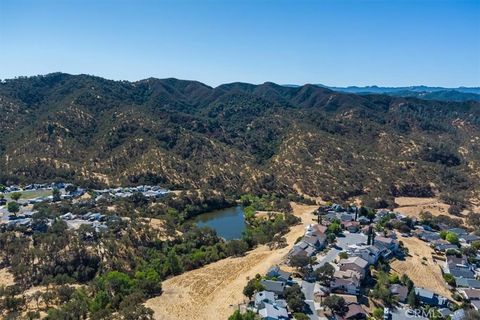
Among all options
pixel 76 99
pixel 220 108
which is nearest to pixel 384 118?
pixel 220 108

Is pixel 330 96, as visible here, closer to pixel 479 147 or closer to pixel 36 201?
pixel 479 147

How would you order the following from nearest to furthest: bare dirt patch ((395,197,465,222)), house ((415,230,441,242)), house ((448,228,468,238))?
house ((415,230,441,242)) < house ((448,228,468,238)) < bare dirt patch ((395,197,465,222))

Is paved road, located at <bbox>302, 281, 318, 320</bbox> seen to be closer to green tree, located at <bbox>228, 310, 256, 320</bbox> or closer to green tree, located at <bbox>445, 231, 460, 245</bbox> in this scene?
green tree, located at <bbox>228, 310, 256, 320</bbox>

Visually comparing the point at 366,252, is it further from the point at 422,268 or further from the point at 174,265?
the point at 174,265

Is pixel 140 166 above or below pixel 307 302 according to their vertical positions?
above

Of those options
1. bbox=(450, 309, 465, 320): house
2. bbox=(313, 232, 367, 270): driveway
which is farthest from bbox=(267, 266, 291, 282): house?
Result: bbox=(450, 309, 465, 320): house

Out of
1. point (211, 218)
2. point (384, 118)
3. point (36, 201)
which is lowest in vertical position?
point (211, 218)
